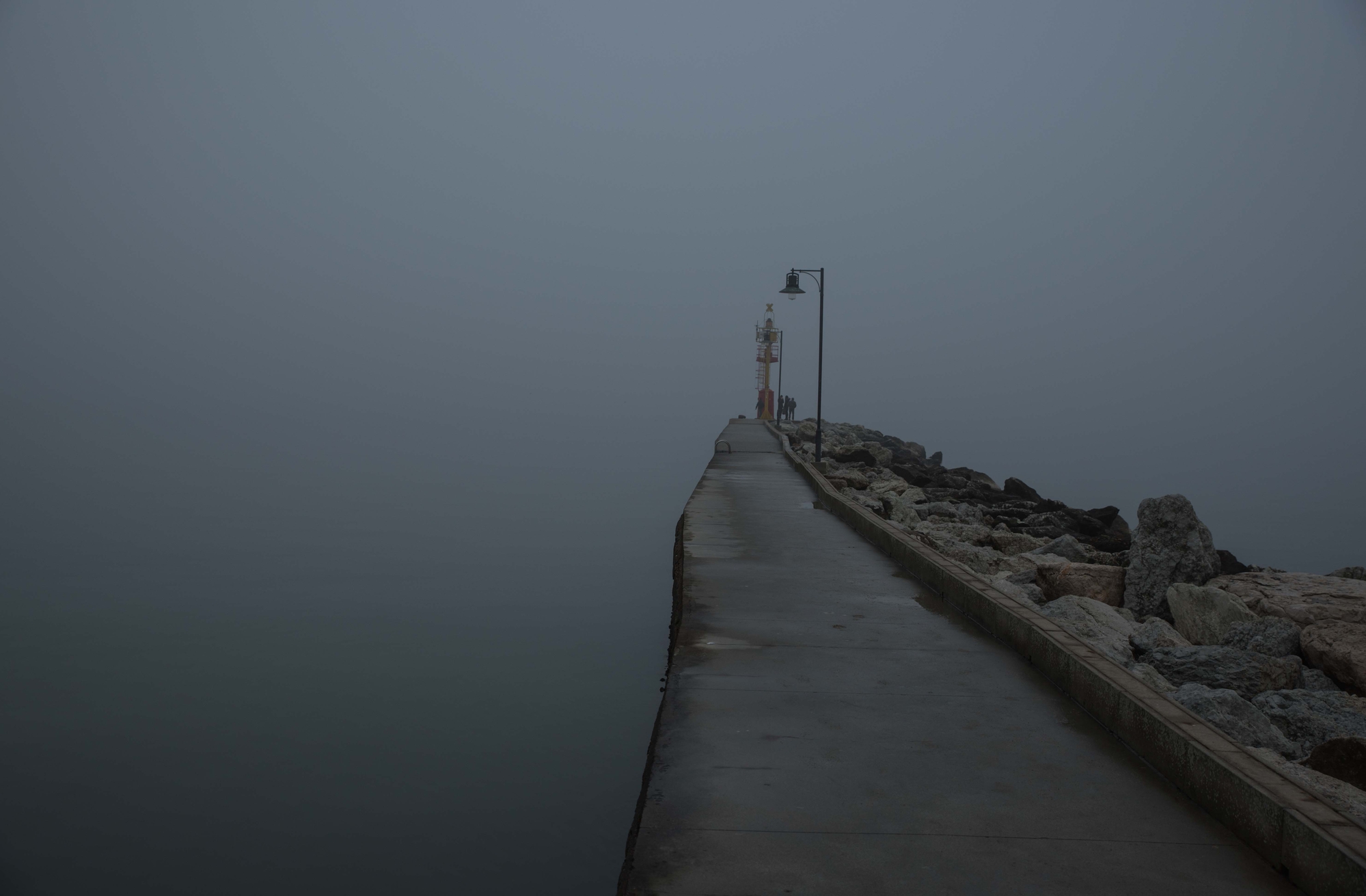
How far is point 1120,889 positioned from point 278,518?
164 ft

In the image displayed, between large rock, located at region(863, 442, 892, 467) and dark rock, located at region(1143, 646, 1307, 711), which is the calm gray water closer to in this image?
dark rock, located at region(1143, 646, 1307, 711)

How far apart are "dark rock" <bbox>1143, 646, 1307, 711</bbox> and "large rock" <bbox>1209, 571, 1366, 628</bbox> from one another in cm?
223

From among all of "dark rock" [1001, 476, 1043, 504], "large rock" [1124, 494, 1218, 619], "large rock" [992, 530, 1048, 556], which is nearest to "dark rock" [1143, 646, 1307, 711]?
"large rock" [1124, 494, 1218, 619]

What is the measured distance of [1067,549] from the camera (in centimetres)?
1680

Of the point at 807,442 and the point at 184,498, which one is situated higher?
the point at 807,442

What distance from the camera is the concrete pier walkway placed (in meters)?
3.86

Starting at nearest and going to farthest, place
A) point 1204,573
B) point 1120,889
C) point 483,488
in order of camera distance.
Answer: point 1120,889, point 1204,573, point 483,488

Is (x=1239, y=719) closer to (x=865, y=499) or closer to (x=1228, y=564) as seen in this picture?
(x=1228, y=564)

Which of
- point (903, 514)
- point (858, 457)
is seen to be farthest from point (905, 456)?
point (903, 514)

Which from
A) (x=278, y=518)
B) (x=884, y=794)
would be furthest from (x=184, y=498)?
(x=884, y=794)

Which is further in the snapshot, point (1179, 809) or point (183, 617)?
point (183, 617)

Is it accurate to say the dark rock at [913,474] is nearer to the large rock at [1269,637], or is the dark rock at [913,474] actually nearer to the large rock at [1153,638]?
the large rock at [1269,637]

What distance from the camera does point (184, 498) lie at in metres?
58.3

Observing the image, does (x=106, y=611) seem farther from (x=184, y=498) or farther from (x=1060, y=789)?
(x=184, y=498)
